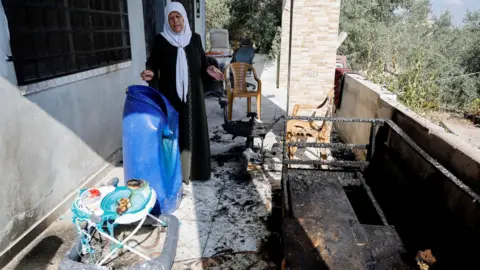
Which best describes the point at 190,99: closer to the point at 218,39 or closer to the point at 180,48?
the point at 180,48

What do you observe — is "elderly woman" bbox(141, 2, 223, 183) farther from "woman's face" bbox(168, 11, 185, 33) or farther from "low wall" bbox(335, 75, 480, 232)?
"low wall" bbox(335, 75, 480, 232)

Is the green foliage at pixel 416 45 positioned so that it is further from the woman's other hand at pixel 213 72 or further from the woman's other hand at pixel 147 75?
the woman's other hand at pixel 147 75

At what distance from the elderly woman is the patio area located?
35cm

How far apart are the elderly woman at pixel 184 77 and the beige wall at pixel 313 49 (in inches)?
61.0

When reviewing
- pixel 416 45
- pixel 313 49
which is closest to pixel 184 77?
pixel 313 49

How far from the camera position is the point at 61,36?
3.13m

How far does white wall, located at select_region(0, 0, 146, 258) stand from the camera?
8.05 feet

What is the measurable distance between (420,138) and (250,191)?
1711 mm

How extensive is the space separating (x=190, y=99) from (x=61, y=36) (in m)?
1.30

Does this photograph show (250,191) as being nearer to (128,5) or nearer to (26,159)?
(26,159)

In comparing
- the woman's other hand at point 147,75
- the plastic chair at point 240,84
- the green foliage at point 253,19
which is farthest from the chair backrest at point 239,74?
the green foliage at point 253,19

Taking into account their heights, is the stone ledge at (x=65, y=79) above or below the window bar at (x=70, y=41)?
below

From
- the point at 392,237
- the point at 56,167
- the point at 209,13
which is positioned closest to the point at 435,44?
the point at 209,13

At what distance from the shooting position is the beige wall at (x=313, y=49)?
459 centimetres
